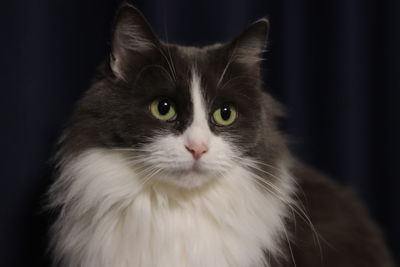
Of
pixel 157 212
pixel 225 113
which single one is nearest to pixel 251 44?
pixel 225 113

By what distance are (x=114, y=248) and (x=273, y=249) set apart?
531 millimetres

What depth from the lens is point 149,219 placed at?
1394mm

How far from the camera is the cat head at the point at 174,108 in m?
1.31

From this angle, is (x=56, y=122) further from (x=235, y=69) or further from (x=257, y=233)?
(x=257, y=233)

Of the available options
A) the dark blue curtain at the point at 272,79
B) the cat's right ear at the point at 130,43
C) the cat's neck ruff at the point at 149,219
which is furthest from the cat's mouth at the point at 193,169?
the dark blue curtain at the point at 272,79

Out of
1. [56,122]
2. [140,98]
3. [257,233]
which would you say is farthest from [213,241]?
[56,122]

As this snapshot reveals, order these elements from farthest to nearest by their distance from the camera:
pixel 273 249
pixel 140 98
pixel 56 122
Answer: pixel 56 122, pixel 273 249, pixel 140 98

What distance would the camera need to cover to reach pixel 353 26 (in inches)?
90.0

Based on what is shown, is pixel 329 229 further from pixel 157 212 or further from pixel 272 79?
pixel 272 79

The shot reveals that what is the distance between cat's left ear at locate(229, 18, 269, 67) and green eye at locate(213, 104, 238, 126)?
19 centimetres

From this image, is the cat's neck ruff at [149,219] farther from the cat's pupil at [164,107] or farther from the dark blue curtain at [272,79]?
the dark blue curtain at [272,79]

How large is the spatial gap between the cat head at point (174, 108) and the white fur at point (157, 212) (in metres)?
0.01

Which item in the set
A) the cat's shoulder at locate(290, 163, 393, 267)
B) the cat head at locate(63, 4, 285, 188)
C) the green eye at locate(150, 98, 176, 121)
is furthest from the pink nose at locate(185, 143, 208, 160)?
the cat's shoulder at locate(290, 163, 393, 267)

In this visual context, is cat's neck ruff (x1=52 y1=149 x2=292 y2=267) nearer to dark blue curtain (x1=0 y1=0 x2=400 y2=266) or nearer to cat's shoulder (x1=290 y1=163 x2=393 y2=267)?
cat's shoulder (x1=290 y1=163 x2=393 y2=267)
